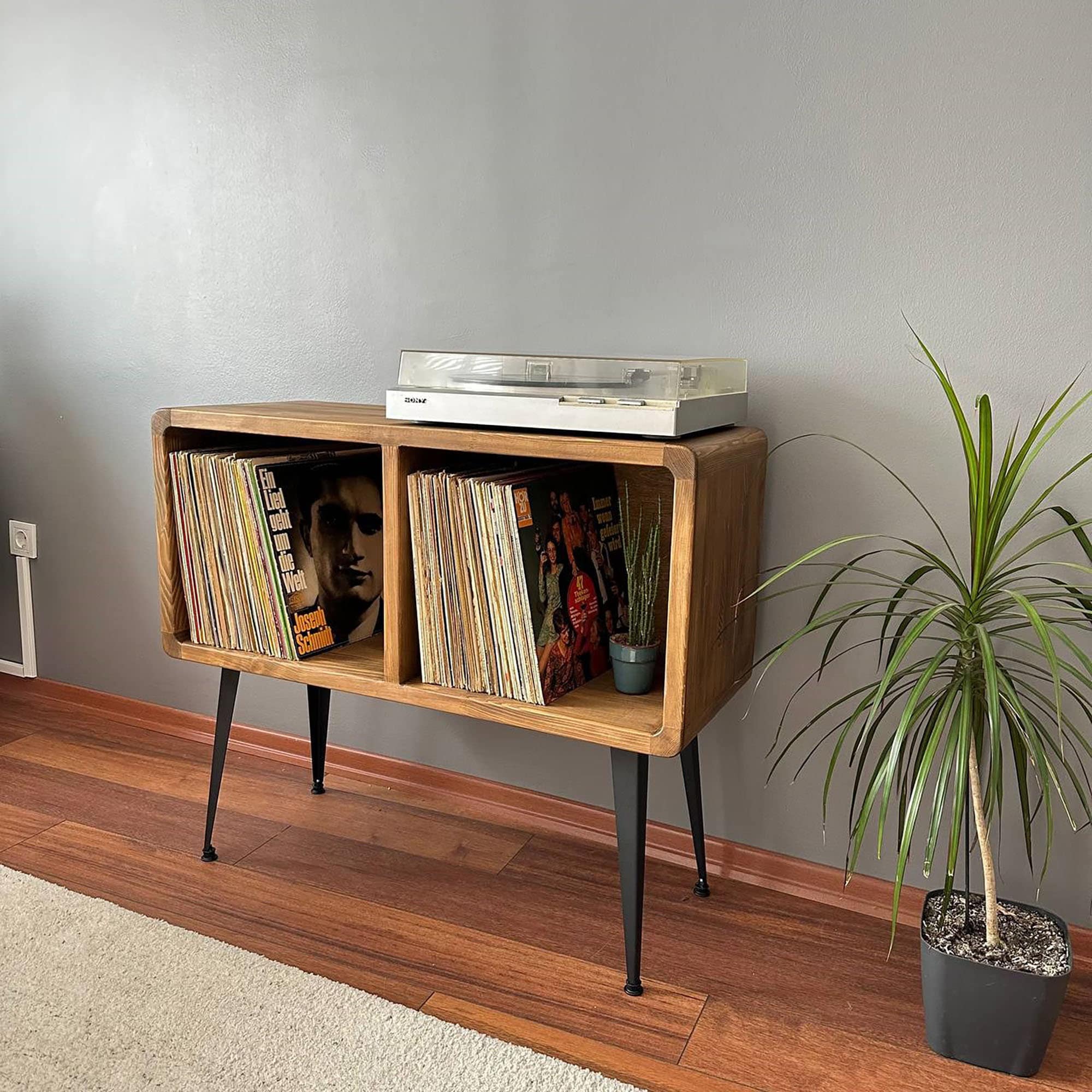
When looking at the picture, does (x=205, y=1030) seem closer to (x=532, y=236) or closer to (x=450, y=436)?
(x=450, y=436)

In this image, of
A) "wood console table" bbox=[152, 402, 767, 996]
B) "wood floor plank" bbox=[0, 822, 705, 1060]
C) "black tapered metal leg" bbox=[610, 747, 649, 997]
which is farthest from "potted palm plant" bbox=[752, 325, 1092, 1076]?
"wood floor plank" bbox=[0, 822, 705, 1060]

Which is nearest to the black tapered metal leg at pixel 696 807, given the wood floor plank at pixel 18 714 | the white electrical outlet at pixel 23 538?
the wood floor plank at pixel 18 714

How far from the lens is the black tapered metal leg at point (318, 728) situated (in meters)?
1.96

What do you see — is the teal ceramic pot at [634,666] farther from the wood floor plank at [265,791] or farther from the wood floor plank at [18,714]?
the wood floor plank at [18,714]

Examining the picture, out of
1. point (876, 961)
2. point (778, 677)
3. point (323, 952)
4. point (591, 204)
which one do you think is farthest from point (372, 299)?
point (876, 961)

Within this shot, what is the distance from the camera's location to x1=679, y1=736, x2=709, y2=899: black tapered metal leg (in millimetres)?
1577

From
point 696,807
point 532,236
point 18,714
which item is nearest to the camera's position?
point 696,807

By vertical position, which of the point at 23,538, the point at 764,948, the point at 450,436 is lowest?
the point at 764,948

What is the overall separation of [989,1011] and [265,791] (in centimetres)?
135

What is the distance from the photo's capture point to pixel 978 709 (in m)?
1.28

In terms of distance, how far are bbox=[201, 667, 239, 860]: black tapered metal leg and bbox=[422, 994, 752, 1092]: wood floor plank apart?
55 cm

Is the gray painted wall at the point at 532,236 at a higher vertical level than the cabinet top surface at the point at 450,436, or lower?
higher

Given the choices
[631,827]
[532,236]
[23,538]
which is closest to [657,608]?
[631,827]

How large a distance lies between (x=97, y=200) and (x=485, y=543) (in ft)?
4.46
